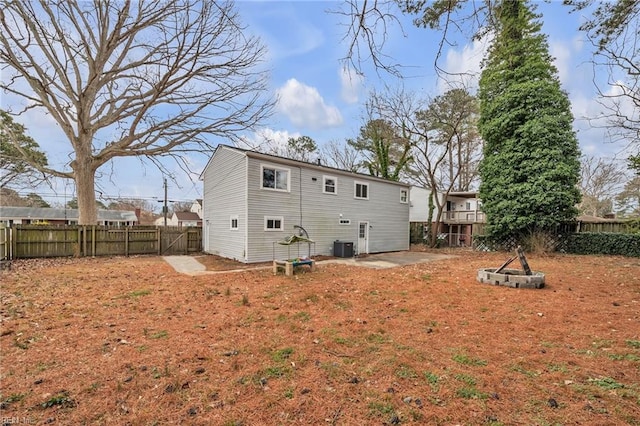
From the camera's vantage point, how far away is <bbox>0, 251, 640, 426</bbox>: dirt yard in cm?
245

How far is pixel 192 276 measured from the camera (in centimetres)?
882

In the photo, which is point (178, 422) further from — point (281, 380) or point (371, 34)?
point (371, 34)

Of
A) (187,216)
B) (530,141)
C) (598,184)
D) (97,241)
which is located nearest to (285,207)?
(97,241)

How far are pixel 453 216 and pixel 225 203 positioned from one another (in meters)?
21.6

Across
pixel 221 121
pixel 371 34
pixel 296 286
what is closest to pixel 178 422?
pixel 371 34

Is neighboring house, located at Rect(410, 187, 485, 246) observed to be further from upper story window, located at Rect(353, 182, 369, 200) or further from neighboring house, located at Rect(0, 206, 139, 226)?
neighboring house, located at Rect(0, 206, 139, 226)

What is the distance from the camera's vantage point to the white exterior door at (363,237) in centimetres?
1638

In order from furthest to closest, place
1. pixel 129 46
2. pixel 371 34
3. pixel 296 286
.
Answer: pixel 129 46, pixel 296 286, pixel 371 34

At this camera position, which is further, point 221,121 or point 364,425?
point 221,121

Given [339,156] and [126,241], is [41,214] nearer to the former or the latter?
[126,241]

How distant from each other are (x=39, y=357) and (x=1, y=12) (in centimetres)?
1227

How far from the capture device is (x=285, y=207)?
13.0 metres

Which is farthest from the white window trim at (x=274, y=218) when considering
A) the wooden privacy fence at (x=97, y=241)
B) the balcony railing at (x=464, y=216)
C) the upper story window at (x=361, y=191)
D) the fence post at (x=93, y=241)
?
the balcony railing at (x=464, y=216)

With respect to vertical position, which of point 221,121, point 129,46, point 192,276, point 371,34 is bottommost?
point 192,276
